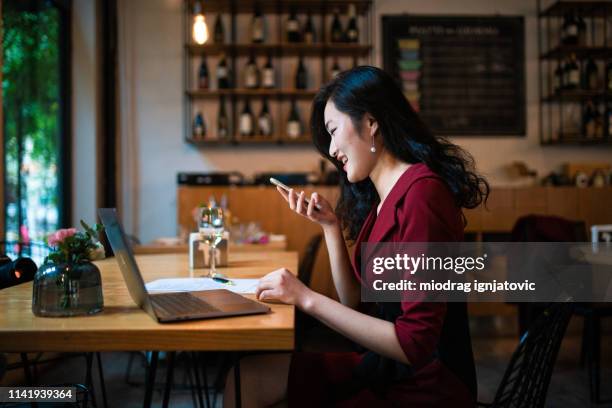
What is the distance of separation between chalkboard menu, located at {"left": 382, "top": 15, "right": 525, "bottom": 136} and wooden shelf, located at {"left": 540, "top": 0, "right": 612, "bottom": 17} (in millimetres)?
255

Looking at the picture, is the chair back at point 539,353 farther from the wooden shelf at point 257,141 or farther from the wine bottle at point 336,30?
the wine bottle at point 336,30

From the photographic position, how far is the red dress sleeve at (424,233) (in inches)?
39.8

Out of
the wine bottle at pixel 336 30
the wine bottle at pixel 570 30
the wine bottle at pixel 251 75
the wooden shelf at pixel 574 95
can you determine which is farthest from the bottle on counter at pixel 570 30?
the wine bottle at pixel 251 75

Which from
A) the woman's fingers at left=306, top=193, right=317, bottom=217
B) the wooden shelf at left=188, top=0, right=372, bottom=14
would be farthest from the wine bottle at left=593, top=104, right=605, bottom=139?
the woman's fingers at left=306, top=193, right=317, bottom=217

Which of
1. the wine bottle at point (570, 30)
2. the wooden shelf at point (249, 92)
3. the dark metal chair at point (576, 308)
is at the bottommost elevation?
the dark metal chair at point (576, 308)

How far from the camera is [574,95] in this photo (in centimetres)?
470

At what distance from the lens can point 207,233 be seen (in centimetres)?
170

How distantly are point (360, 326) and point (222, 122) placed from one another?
3792 mm

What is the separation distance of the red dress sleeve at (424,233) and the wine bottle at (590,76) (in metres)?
4.20

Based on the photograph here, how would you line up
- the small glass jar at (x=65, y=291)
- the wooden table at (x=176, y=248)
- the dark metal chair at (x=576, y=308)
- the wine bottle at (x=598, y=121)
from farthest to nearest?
the wine bottle at (x=598, y=121)
the wooden table at (x=176, y=248)
the dark metal chair at (x=576, y=308)
the small glass jar at (x=65, y=291)

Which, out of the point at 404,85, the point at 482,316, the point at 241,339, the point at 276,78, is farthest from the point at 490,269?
the point at 241,339

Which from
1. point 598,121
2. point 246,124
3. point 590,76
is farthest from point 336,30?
point 598,121

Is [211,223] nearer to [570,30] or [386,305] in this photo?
[386,305]

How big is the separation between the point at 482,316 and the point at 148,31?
3.50m
